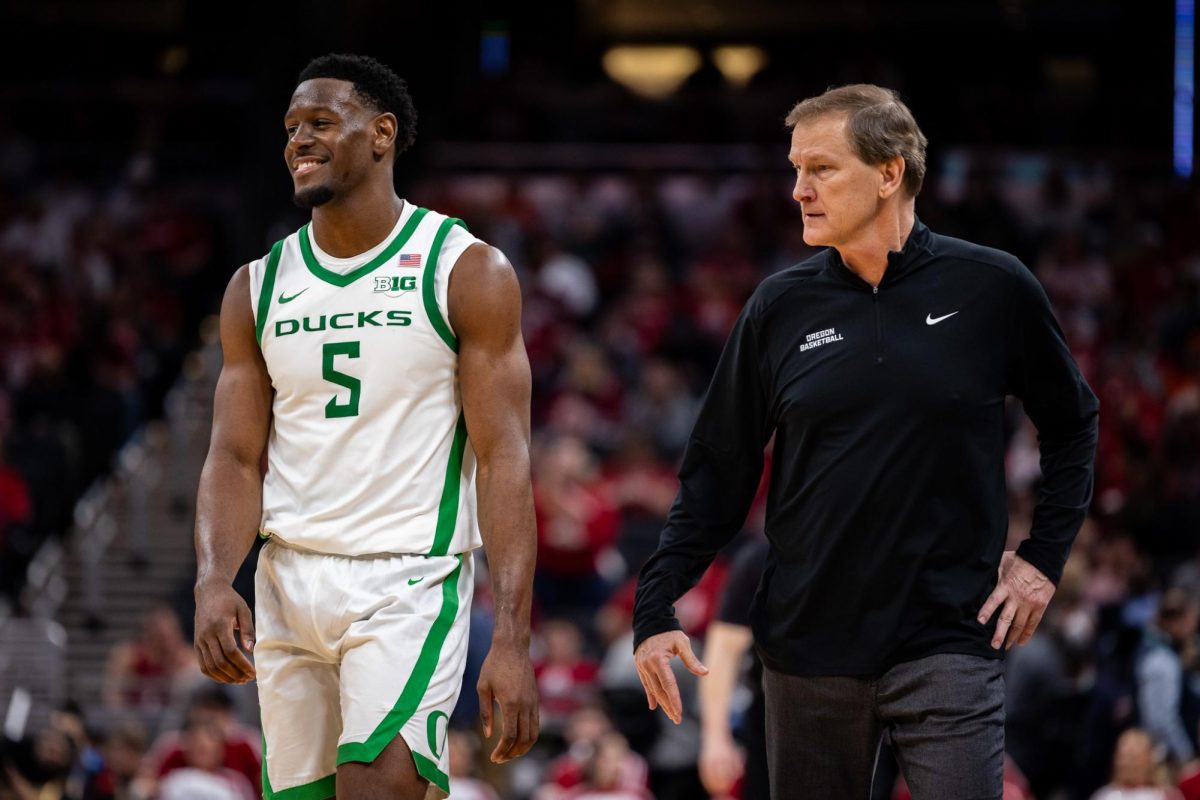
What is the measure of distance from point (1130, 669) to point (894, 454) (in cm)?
690

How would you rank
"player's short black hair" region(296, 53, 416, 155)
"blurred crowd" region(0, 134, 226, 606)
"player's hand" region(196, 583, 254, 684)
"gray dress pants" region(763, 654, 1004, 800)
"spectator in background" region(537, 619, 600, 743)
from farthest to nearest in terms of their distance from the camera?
"blurred crowd" region(0, 134, 226, 606) → "spectator in background" region(537, 619, 600, 743) → "player's short black hair" region(296, 53, 416, 155) → "player's hand" region(196, 583, 254, 684) → "gray dress pants" region(763, 654, 1004, 800)

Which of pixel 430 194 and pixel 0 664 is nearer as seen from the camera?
pixel 0 664

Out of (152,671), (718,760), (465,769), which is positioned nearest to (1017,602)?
(718,760)

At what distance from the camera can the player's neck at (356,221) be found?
5.00 m

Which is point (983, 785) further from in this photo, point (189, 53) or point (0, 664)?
point (189, 53)

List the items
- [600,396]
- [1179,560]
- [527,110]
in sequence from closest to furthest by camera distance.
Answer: [1179,560] → [600,396] → [527,110]

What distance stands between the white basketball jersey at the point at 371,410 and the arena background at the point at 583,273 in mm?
5006

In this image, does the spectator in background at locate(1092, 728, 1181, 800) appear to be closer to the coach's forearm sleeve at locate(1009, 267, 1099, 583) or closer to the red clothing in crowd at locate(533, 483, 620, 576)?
the red clothing in crowd at locate(533, 483, 620, 576)

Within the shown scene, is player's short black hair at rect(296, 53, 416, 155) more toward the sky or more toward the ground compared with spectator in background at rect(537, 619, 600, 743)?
more toward the sky

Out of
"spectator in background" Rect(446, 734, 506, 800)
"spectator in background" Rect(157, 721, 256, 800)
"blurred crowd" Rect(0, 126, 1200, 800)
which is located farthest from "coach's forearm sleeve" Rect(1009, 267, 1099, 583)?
"spectator in background" Rect(157, 721, 256, 800)

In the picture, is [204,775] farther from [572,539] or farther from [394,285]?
[394,285]

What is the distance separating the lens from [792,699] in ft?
15.1

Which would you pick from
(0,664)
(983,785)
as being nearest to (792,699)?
(983,785)

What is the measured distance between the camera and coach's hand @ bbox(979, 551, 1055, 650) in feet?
14.5
